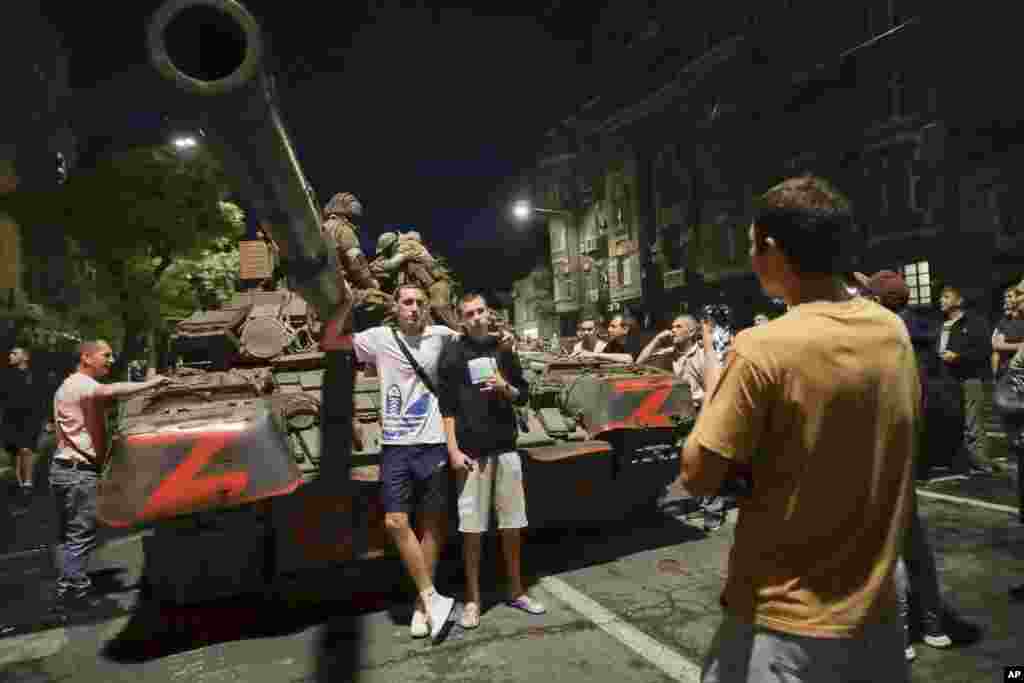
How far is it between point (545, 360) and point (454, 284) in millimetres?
1898

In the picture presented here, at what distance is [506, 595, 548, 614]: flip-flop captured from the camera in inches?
175

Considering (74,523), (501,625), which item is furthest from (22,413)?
(501,625)

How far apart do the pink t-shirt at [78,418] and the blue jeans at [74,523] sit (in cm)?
12

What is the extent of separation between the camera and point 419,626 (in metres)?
4.23

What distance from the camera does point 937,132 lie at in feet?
64.9

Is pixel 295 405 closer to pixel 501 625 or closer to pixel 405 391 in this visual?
pixel 405 391

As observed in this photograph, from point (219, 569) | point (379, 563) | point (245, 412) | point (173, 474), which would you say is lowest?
point (379, 563)

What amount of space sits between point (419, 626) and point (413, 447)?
3.29 feet

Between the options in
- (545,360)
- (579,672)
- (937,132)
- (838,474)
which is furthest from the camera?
(937,132)

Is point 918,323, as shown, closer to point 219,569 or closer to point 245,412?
point 245,412

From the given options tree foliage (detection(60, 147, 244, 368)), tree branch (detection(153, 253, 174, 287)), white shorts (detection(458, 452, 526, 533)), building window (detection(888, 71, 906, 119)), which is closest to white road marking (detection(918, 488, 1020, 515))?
white shorts (detection(458, 452, 526, 533))

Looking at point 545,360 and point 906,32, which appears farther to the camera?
point 906,32

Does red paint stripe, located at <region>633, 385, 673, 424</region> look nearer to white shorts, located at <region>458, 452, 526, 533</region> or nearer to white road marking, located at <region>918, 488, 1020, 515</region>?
white shorts, located at <region>458, 452, 526, 533</region>

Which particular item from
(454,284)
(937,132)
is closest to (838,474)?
(454,284)
